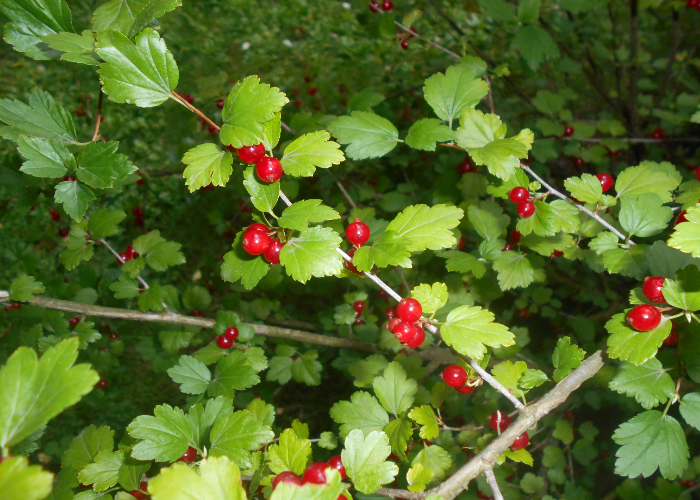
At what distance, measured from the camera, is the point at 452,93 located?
1.55 metres

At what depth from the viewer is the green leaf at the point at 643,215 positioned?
1.30 meters

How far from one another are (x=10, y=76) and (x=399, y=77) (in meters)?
4.09

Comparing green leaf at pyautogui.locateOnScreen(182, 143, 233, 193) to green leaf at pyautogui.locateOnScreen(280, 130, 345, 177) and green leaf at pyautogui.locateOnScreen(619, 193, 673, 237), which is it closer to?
green leaf at pyautogui.locateOnScreen(280, 130, 345, 177)

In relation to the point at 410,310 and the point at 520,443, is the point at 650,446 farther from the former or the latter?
the point at 410,310

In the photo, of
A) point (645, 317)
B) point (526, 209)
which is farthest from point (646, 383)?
point (526, 209)

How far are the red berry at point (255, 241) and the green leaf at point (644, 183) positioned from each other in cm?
131

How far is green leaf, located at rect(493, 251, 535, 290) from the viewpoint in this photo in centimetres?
165

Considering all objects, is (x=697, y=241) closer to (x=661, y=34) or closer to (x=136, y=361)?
(x=136, y=361)

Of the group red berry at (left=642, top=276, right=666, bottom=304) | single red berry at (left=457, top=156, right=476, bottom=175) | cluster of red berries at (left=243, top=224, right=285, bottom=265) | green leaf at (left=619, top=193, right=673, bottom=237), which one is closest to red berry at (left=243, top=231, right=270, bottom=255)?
cluster of red berries at (left=243, top=224, right=285, bottom=265)

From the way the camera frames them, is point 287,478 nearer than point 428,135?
Yes

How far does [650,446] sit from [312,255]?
117 centimetres

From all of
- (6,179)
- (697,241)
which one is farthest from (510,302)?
(6,179)

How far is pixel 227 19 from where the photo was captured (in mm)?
4785

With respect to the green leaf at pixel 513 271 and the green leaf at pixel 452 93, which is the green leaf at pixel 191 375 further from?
the green leaf at pixel 452 93
